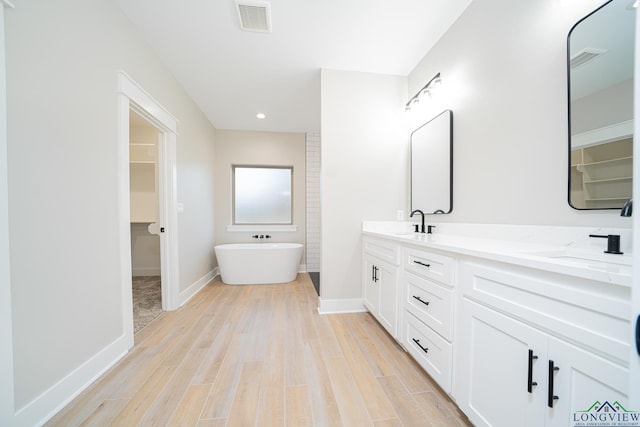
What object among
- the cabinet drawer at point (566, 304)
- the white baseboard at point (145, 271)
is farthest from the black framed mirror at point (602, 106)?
the white baseboard at point (145, 271)

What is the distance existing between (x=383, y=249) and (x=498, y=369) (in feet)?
3.72

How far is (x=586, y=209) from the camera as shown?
3.45 feet

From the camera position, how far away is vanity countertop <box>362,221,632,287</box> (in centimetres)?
66

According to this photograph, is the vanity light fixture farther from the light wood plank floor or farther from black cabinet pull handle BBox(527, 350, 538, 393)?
the light wood plank floor

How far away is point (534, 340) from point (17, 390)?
2.17 metres

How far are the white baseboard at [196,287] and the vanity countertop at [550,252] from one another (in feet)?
8.34

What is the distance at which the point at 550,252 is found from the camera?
1.05m

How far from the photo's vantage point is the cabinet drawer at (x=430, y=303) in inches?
48.3

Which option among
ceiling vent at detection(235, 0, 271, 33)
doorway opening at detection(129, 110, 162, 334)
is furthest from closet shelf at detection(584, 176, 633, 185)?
doorway opening at detection(129, 110, 162, 334)

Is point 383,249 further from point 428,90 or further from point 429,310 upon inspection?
point 428,90

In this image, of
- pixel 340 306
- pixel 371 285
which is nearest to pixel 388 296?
pixel 371 285

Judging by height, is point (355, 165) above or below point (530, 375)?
above

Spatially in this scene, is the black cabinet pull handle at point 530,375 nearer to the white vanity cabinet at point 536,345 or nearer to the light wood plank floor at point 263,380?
the white vanity cabinet at point 536,345

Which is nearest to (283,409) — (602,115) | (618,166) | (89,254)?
(89,254)
